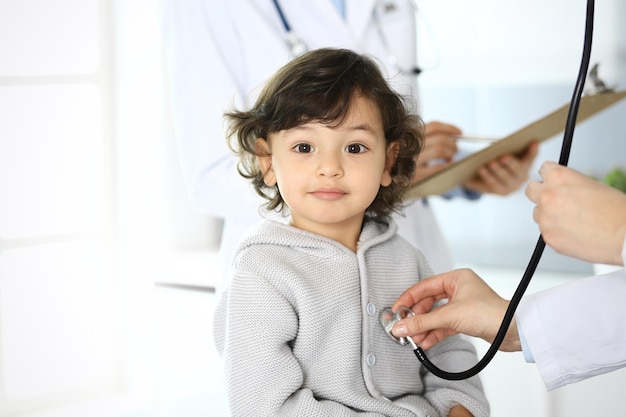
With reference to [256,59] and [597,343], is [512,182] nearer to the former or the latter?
[256,59]

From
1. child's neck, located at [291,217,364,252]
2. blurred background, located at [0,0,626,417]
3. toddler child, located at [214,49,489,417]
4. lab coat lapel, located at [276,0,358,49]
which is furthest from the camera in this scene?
blurred background, located at [0,0,626,417]

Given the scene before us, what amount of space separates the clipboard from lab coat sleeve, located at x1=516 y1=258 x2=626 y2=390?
393mm

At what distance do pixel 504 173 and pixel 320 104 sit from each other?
706mm

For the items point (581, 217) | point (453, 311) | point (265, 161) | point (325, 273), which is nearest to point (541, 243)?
point (581, 217)

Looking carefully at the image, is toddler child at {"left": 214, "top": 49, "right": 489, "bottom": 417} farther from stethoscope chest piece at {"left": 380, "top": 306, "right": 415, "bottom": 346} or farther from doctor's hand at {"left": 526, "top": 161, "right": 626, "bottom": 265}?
doctor's hand at {"left": 526, "top": 161, "right": 626, "bottom": 265}

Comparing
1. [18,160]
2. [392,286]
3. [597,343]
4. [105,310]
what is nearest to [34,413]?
[105,310]

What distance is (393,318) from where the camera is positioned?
116 cm

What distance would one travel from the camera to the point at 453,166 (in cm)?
147

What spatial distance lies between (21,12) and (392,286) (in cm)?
153

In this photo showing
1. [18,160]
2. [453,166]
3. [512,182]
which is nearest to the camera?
[453,166]

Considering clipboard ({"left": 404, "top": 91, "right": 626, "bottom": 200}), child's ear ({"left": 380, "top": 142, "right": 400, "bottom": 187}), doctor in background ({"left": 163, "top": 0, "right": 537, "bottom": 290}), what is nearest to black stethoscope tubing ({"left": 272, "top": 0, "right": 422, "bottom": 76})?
doctor in background ({"left": 163, "top": 0, "right": 537, "bottom": 290})

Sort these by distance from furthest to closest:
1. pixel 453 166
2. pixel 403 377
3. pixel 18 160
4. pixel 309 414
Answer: pixel 18 160, pixel 453 166, pixel 403 377, pixel 309 414

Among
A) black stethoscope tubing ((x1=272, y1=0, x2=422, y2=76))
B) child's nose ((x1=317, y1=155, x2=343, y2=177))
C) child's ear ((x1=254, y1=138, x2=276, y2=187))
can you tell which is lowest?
child's ear ((x1=254, y1=138, x2=276, y2=187))

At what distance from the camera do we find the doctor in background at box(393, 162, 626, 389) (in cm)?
98
